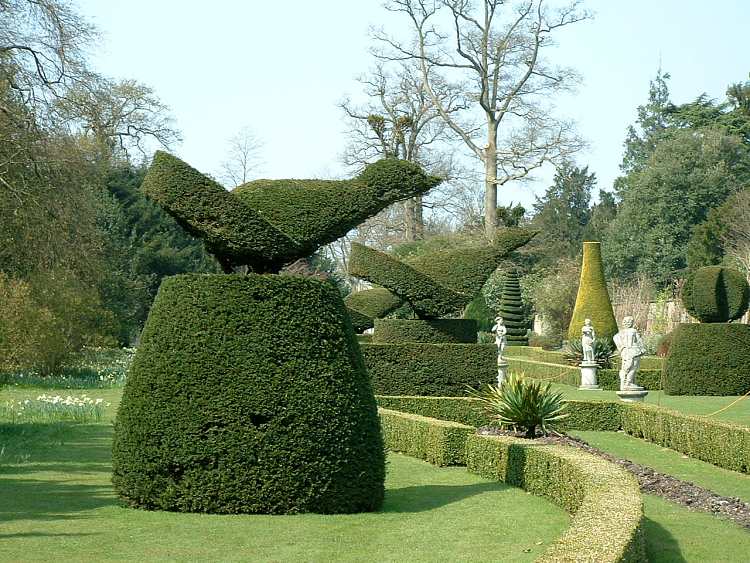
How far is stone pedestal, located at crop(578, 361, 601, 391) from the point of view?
92.9 feet

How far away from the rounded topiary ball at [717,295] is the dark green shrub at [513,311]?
68.0 feet

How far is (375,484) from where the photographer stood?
366 inches

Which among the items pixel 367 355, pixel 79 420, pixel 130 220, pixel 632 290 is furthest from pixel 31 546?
pixel 632 290

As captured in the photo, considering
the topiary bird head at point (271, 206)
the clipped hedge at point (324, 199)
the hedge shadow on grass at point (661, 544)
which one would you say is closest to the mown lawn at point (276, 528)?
the hedge shadow on grass at point (661, 544)

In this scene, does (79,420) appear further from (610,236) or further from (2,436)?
(610,236)

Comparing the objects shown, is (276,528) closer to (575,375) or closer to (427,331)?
(427,331)

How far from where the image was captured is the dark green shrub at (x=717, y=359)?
24672 millimetres

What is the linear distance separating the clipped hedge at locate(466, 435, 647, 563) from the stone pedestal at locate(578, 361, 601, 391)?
51.2 feet

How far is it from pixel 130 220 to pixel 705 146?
90.9ft

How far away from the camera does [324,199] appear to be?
34.1 feet

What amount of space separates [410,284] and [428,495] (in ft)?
43.1

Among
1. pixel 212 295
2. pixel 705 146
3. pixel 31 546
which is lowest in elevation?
pixel 31 546

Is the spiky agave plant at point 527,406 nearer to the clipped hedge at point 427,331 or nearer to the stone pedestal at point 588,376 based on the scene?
the clipped hedge at point 427,331

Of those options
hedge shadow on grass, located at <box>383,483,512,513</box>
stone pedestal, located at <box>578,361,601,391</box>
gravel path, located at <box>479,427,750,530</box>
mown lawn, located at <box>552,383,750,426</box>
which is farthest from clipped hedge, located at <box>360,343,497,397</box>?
hedge shadow on grass, located at <box>383,483,512,513</box>
